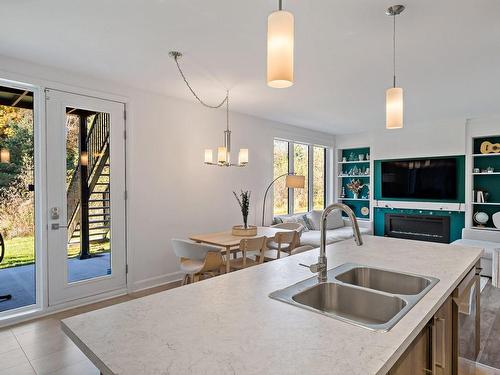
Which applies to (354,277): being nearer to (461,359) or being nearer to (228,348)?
(461,359)

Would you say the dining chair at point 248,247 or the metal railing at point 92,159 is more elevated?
the metal railing at point 92,159

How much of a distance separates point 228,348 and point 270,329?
179 millimetres

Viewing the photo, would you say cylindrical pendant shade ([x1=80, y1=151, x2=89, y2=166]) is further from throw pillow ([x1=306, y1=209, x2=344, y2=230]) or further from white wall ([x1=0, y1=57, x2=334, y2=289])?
throw pillow ([x1=306, y1=209, x2=344, y2=230])

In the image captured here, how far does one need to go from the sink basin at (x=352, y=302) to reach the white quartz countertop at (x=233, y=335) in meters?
0.12

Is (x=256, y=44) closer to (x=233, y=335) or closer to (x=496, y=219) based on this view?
(x=233, y=335)

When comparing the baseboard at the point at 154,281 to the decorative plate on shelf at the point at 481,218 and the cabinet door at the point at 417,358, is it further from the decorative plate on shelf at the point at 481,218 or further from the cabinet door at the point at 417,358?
the decorative plate on shelf at the point at 481,218

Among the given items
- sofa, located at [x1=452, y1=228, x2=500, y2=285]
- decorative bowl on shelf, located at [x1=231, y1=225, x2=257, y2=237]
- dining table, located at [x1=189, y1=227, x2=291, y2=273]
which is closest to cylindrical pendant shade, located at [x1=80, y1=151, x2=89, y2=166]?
dining table, located at [x1=189, y1=227, x2=291, y2=273]

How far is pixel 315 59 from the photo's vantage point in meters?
3.08

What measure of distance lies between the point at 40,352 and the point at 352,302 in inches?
101

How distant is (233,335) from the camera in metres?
1.03

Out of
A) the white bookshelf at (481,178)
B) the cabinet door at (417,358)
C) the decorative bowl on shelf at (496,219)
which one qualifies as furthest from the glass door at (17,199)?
the decorative bowl on shelf at (496,219)

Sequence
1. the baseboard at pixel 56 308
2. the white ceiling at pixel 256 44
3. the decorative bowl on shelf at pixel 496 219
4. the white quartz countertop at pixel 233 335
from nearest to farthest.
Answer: the white quartz countertop at pixel 233 335 < the white ceiling at pixel 256 44 < the baseboard at pixel 56 308 < the decorative bowl on shelf at pixel 496 219

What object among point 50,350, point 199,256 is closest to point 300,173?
Answer: point 199,256

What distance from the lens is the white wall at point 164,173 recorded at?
3947 mm
